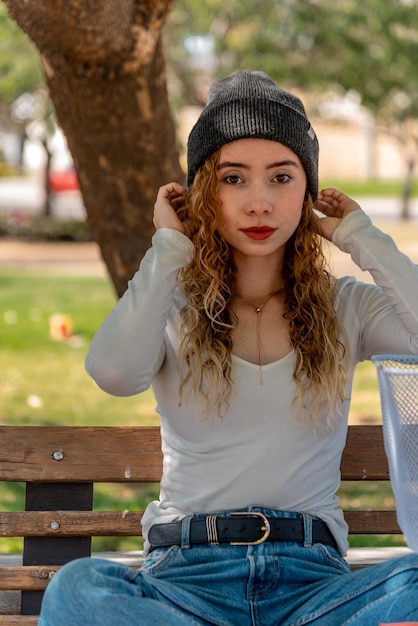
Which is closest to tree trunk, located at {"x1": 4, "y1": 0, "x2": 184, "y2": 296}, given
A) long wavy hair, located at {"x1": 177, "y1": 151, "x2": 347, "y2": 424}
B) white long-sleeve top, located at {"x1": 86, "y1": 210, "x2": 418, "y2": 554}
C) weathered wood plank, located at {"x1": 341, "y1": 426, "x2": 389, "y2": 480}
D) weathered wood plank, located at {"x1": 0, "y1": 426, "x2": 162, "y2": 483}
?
long wavy hair, located at {"x1": 177, "y1": 151, "x2": 347, "y2": 424}

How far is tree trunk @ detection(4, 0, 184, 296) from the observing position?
4109mm

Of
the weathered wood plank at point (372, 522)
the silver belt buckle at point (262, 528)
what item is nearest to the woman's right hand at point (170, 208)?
the silver belt buckle at point (262, 528)

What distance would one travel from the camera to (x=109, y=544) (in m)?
5.47

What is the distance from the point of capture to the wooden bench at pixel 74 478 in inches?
129

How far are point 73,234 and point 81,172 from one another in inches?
678

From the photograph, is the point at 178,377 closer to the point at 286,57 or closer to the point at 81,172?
the point at 81,172

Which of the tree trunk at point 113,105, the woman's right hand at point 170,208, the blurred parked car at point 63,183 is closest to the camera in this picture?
the woman's right hand at point 170,208

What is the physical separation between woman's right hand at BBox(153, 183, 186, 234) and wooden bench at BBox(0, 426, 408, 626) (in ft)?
2.22

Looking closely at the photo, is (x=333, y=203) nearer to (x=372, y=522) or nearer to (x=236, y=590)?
(x=372, y=522)

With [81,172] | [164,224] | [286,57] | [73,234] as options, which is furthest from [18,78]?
[73,234]

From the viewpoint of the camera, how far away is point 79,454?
3332 mm

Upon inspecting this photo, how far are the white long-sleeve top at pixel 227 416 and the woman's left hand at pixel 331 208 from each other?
0.55 feet

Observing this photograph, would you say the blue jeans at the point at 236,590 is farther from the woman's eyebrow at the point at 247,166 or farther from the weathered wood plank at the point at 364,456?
the woman's eyebrow at the point at 247,166

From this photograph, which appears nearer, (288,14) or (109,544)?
(109,544)
